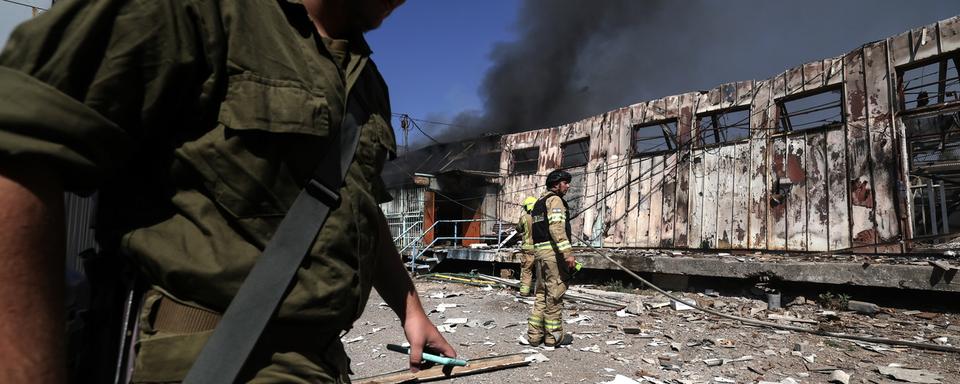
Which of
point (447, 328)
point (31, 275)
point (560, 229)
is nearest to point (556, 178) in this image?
point (560, 229)

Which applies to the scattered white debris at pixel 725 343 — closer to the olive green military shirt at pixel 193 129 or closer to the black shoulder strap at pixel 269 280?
the olive green military shirt at pixel 193 129

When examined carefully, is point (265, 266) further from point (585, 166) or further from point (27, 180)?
point (585, 166)

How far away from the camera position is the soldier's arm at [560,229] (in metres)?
5.91

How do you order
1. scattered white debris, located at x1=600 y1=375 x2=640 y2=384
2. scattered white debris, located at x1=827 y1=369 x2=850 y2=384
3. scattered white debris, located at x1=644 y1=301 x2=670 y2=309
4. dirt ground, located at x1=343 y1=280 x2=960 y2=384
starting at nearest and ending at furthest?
scattered white debris, located at x1=827 y1=369 x2=850 y2=384
scattered white debris, located at x1=600 y1=375 x2=640 y2=384
dirt ground, located at x1=343 y1=280 x2=960 y2=384
scattered white debris, located at x1=644 y1=301 x2=670 y2=309

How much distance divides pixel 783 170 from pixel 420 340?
11.9m

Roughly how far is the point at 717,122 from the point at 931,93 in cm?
410

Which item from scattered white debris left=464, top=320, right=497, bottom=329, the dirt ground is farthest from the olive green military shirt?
scattered white debris left=464, top=320, right=497, bottom=329

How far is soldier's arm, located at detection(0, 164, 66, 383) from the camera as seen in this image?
569 mm

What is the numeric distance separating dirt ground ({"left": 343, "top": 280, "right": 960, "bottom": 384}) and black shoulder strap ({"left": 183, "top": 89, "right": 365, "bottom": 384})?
3.87 meters

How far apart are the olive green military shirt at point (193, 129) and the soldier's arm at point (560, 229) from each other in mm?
5112

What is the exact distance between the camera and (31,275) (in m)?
0.59

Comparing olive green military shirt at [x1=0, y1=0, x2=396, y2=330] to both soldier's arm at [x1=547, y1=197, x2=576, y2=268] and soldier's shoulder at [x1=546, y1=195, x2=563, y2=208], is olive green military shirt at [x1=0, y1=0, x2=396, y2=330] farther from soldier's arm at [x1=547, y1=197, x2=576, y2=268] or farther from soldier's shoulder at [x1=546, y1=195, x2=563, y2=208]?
soldier's shoulder at [x1=546, y1=195, x2=563, y2=208]

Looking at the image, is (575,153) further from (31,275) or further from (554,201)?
(31,275)

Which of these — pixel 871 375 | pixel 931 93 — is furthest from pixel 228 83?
pixel 931 93
